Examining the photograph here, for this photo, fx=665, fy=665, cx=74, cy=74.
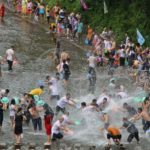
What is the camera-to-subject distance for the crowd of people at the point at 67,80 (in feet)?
77.1

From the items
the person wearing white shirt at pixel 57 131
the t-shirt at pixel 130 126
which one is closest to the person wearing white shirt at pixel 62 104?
the person wearing white shirt at pixel 57 131

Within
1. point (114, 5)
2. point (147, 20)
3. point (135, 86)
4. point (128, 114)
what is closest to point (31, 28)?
point (114, 5)

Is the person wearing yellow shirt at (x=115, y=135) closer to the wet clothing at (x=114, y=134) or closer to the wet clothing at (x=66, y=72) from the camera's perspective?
the wet clothing at (x=114, y=134)

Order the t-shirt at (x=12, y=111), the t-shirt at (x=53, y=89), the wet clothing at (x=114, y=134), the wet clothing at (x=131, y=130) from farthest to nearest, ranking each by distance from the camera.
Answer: the t-shirt at (x=53, y=89) < the t-shirt at (x=12, y=111) < the wet clothing at (x=131, y=130) < the wet clothing at (x=114, y=134)

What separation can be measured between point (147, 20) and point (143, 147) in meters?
17.3

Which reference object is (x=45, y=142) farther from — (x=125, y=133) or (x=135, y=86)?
(x=135, y=86)

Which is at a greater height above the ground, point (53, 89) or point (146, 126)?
point (53, 89)

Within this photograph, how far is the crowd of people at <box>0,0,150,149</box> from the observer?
23.5 m

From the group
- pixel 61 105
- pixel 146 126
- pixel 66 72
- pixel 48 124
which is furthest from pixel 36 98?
pixel 66 72

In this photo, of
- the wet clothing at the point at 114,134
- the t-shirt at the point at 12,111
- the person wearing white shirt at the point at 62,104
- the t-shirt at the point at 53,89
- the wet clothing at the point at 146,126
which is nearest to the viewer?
the wet clothing at the point at 114,134

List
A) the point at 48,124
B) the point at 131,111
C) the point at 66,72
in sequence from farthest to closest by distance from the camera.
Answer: the point at 66,72 < the point at 131,111 < the point at 48,124

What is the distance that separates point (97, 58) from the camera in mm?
35188

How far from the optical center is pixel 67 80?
3206 cm

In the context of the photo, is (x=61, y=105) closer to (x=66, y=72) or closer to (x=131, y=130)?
(x=131, y=130)
